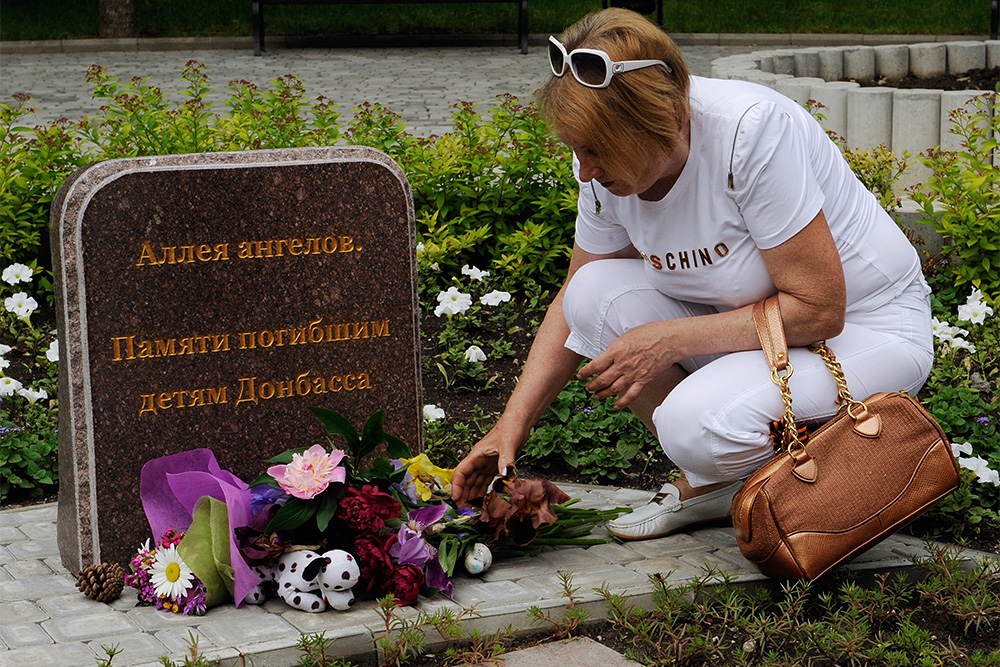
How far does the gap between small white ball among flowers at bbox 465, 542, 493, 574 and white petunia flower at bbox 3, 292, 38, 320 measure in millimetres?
2353

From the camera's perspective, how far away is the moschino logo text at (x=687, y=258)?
102 inches

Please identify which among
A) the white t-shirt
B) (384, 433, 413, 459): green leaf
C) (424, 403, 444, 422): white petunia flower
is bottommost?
(424, 403, 444, 422): white petunia flower

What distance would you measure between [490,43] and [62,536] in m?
12.2

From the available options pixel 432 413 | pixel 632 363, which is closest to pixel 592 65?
pixel 632 363

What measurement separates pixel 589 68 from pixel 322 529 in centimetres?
118

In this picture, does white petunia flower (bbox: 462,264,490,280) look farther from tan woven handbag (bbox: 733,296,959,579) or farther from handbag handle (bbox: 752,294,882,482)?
tan woven handbag (bbox: 733,296,959,579)

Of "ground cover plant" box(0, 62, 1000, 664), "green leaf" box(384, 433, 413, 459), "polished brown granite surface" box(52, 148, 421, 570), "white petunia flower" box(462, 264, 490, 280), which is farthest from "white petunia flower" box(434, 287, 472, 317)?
"green leaf" box(384, 433, 413, 459)

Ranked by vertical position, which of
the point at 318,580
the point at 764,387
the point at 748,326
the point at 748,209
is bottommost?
the point at 318,580

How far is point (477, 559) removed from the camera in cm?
270

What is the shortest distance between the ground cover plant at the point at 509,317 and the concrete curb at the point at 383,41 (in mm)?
9125

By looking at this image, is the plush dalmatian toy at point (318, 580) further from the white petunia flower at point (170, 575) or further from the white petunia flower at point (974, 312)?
the white petunia flower at point (974, 312)

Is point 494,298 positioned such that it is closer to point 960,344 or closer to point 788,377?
point 960,344

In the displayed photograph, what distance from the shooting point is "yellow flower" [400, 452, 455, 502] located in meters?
2.98

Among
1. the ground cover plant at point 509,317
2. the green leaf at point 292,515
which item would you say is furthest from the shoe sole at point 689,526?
the green leaf at point 292,515
